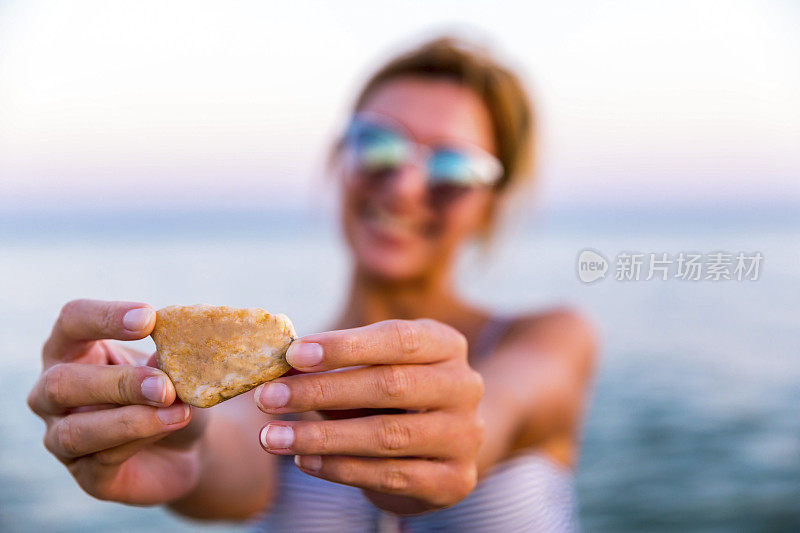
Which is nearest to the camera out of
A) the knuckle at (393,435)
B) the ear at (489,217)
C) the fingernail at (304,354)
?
the fingernail at (304,354)

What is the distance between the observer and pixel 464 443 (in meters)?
1.26

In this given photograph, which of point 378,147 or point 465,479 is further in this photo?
point 378,147

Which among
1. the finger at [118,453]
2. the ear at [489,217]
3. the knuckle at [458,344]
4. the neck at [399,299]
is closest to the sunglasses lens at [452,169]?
the ear at [489,217]

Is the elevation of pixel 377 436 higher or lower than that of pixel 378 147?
lower

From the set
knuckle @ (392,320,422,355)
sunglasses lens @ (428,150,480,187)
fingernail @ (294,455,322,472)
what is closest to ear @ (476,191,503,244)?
sunglasses lens @ (428,150,480,187)

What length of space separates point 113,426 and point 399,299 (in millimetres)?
2118

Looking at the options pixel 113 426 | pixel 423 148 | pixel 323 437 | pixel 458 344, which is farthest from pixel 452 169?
pixel 113 426

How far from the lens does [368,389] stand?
3.69 feet

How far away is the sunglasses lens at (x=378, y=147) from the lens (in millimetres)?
2762

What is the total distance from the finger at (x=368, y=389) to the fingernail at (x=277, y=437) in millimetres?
32

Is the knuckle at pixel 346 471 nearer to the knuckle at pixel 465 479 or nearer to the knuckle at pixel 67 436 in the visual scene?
the knuckle at pixel 465 479

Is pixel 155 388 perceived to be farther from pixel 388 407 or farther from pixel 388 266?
pixel 388 266

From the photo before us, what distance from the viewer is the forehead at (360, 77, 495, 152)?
2811 millimetres

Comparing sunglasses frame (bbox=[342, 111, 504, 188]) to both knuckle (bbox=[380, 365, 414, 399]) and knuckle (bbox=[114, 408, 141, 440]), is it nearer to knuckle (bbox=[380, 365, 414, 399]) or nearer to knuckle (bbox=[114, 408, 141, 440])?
knuckle (bbox=[380, 365, 414, 399])
